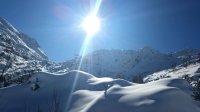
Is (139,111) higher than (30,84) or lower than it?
lower

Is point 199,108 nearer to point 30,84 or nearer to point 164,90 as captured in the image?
point 164,90

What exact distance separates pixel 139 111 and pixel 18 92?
19335mm

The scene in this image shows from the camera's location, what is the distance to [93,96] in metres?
30.5

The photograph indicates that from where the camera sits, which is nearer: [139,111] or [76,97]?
[139,111]

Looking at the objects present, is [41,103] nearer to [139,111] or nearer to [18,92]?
[18,92]

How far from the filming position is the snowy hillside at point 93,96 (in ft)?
73.8

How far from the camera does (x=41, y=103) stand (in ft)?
109

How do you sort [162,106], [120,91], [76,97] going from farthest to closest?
1. [76,97]
2. [120,91]
3. [162,106]

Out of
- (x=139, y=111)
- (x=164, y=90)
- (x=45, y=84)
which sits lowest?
(x=139, y=111)

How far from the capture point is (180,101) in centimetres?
2227

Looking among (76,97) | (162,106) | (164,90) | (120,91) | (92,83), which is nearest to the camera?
(162,106)

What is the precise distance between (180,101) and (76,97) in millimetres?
12427

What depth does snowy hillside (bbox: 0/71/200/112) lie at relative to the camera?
22484 mm

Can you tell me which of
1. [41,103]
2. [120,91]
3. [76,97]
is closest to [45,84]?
[41,103]
